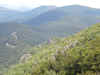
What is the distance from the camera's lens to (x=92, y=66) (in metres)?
20.7

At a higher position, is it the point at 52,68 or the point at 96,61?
the point at 96,61

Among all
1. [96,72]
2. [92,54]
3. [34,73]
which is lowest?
[34,73]

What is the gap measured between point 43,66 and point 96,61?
28.4 feet

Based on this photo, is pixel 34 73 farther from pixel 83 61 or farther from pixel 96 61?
pixel 96 61

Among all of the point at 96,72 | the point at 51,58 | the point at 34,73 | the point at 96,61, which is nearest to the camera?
the point at 96,72

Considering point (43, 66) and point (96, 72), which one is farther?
point (43, 66)

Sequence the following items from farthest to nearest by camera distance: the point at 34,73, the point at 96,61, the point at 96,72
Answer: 1. the point at 34,73
2. the point at 96,61
3. the point at 96,72

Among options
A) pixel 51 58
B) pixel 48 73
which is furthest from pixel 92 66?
pixel 51 58

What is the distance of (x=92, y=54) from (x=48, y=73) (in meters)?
6.62

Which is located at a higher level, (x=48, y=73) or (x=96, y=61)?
(x=96, y=61)

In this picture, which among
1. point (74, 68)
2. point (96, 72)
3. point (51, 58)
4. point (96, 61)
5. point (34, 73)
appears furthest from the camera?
point (51, 58)

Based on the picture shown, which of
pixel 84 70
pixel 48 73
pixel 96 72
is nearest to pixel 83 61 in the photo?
pixel 84 70

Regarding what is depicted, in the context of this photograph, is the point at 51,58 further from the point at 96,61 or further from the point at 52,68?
the point at 96,61

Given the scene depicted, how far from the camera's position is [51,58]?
88.8ft
